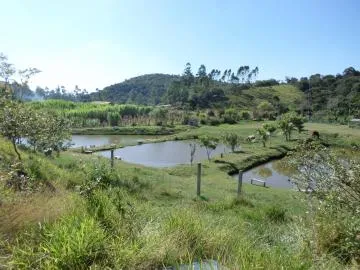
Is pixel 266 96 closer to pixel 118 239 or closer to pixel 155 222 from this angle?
pixel 155 222

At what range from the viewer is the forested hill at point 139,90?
135125 mm

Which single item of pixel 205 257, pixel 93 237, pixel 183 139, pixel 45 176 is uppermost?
pixel 93 237

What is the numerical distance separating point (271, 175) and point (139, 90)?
422 ft


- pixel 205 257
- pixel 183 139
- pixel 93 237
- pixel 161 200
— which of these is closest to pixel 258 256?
pixel 205 257

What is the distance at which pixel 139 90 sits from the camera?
154000mm

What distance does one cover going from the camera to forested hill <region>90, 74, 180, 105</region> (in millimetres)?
135125

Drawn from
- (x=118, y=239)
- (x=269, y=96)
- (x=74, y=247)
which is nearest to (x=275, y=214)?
(x=118, y=239)

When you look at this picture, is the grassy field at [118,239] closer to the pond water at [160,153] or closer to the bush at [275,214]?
the bush at [275,214]

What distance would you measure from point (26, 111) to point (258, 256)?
34.5ft

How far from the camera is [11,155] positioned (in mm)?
12016

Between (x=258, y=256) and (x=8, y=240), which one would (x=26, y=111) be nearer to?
(x=8, y=240)

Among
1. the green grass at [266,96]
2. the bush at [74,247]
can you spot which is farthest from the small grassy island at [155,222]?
the green grass at [266,96]

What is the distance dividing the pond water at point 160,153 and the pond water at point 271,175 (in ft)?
17.7

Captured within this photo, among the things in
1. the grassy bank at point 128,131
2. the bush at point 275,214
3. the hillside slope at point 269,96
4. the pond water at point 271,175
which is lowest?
the grassy bank at point 128,131
